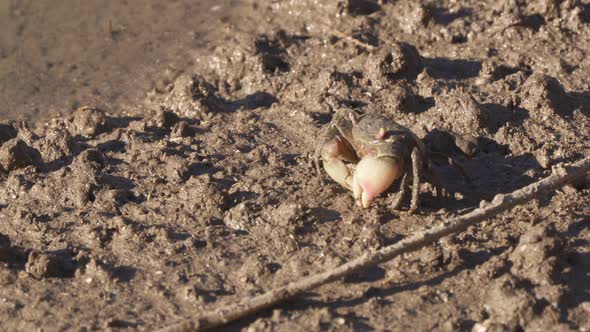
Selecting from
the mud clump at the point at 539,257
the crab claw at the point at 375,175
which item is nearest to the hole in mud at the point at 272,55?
the crab claw at the point at 375,175

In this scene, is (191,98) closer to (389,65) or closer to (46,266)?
(389,65)

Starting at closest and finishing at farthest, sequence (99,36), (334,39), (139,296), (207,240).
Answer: (139,296) → (207,240) → (334,39) → (99,36)

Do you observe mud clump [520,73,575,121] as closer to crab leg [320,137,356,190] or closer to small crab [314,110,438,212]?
small crab [314,110,438,212]

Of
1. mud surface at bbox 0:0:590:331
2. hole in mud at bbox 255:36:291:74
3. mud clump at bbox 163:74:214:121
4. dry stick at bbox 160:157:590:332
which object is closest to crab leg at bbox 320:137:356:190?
mud surface at bbox 0:0:590:331

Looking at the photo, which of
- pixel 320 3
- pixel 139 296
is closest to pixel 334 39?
pixel 320 3

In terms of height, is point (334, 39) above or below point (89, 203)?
above

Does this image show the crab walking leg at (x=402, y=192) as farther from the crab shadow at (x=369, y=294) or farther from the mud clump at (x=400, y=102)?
the mud clump at (x=400, y=102)

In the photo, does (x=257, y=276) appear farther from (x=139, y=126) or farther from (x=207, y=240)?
(x=139, y=126)

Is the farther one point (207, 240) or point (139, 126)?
point (139, 126)
